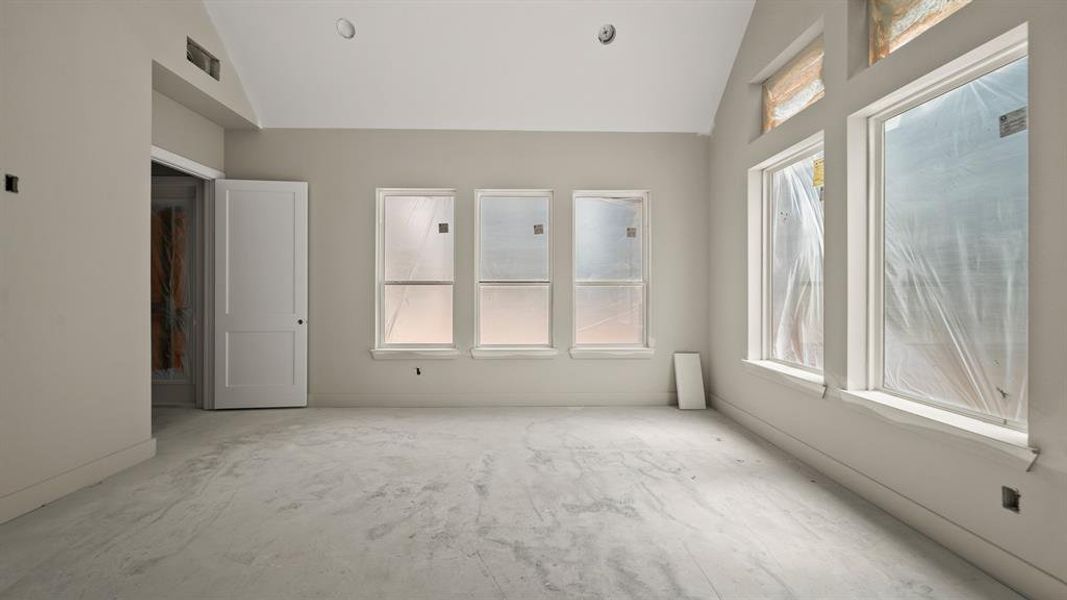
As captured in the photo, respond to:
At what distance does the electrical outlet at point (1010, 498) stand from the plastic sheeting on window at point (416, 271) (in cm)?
402

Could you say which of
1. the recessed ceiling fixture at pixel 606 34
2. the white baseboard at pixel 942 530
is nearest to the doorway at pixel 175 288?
the recessed ceiling fixture at pixel 606 34

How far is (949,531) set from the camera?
6.84ft

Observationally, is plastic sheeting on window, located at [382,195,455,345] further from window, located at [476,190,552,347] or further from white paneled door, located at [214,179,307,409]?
white paneled door, located at [214,179,307,409]

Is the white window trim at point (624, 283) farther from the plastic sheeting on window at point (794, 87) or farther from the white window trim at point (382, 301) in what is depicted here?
the plastic sheeting on window at point (794, 87)

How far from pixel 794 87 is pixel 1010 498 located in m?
2.88

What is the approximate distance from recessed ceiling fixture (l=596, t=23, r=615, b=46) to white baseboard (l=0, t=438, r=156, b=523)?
15.1 ft

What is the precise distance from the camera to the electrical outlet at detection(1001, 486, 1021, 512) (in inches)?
71.5

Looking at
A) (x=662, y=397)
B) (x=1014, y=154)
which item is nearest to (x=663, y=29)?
(x=1014, y=154)

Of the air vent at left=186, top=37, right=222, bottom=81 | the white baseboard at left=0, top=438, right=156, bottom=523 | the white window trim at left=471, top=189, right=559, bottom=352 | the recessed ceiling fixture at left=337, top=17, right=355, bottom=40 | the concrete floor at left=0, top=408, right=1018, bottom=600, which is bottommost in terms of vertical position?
the concrete floor at left=0, top=408, right=1018, bottom=600

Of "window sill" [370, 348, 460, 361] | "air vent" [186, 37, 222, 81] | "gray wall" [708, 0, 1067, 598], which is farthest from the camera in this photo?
"window sill" [370, 348, 460, 361]

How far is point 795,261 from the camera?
351 cm

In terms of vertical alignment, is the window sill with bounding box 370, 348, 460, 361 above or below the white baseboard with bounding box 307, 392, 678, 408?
above

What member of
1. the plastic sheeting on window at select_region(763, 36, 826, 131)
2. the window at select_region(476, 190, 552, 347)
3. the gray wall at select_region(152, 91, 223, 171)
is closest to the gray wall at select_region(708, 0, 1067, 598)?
the plastic sheeting on window at select_region(763, 36, 826, 131)

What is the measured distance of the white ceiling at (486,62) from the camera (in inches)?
154
